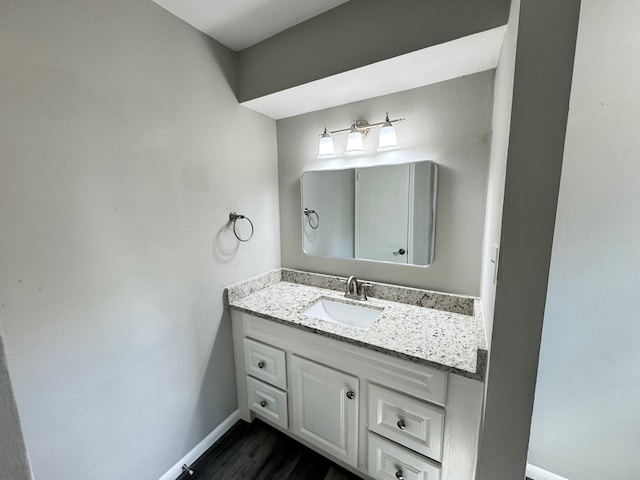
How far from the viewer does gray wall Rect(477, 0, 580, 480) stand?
67 cm

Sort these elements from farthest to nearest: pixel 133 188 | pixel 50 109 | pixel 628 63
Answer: pixel 133 188
pixel 628 63
pixel 50 109

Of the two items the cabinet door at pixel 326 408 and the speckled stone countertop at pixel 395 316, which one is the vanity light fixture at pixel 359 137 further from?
the cabinet door at pixel 326 408

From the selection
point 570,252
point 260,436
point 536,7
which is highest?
point 536,7

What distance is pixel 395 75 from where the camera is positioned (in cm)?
128

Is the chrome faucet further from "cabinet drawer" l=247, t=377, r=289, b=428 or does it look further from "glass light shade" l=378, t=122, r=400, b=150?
"glass light shade" l=378, t=122, r=400, b=150

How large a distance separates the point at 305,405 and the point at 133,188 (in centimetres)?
138

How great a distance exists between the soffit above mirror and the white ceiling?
30 centimetres

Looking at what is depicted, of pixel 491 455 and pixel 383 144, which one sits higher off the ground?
pixel 383 144

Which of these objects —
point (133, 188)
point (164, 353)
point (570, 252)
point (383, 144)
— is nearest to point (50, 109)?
point (133, 188)

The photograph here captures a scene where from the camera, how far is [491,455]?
0.85 meters

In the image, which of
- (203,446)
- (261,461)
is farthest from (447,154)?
(203,446)

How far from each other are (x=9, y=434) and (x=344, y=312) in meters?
A: 1.41

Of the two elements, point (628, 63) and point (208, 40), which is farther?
point (208, 40)

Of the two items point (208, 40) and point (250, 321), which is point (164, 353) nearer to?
point (250, 321)
